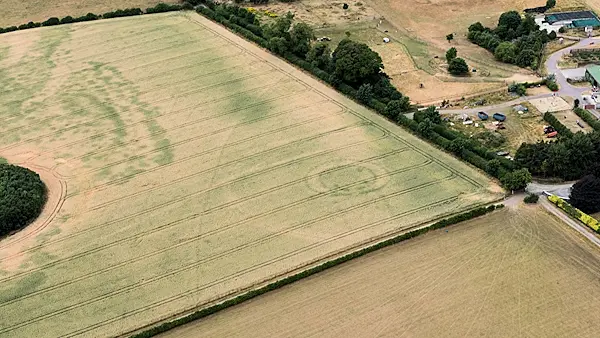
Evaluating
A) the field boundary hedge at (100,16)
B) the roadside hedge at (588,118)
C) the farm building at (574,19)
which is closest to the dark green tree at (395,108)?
the roadside hedge at (588,118)

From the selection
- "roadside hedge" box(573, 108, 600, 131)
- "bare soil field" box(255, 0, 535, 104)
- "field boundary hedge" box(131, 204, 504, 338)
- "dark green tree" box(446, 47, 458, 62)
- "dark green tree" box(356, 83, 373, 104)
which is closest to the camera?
"field boundary hedge" box(131, 204, 504, 338)

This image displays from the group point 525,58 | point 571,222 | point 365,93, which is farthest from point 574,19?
point 571,222

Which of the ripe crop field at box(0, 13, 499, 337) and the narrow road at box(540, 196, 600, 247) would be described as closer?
the ripe crop field at box(0, 13, 499, 337)

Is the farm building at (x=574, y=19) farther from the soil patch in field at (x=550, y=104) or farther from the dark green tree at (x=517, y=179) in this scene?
the dark green tree at (x=517, y=179)

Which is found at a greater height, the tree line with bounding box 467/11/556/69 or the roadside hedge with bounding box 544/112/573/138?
the tree line with bounding box 467/11/556/69

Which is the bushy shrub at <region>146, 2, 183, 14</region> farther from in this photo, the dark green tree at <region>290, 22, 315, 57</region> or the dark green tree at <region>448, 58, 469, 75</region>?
the dark green tree at <region>448, 58, 469, 75</region>

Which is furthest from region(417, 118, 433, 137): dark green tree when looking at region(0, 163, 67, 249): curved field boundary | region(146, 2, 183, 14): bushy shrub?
region(146, 2, 183, 14): bushy shrub
